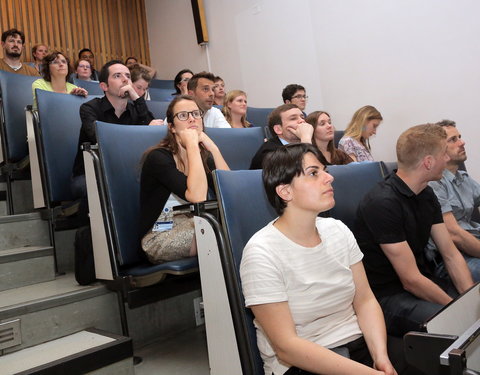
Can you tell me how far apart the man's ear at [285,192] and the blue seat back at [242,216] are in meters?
0.13

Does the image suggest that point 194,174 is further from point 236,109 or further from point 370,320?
point 236,109

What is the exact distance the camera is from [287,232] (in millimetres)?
1107

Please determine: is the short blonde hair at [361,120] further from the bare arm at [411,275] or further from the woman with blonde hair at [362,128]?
the bare arm at [411,275]

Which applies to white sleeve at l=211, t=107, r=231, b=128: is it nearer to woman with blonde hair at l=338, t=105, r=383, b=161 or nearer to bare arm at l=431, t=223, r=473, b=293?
woman with blonde hair at l=338, t=105, r=383, b=161

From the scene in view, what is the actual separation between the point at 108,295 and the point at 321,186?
106 cm

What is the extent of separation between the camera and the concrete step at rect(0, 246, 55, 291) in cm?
187

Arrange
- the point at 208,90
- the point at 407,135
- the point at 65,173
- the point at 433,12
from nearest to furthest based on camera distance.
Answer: the point at 407,135
the point at 65,173
the point at 208,90
the point at 433,12

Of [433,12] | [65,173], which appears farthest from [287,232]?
[433,12]

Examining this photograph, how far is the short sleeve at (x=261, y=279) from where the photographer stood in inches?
39.0

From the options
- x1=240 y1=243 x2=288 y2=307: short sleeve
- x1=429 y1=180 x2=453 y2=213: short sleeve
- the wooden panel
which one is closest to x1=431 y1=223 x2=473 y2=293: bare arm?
x1=429 y1=180 x2=453 y2=213: short sleeve

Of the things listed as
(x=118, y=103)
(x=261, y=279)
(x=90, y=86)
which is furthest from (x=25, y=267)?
(x=90, y=86)

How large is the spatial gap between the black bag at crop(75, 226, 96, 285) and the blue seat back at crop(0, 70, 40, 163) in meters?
1.00

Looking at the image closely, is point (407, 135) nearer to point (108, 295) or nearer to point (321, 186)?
point (321, 186)

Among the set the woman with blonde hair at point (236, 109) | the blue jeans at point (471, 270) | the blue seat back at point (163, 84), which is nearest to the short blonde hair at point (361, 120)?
the woman with blonde hair at point (236, 109)
